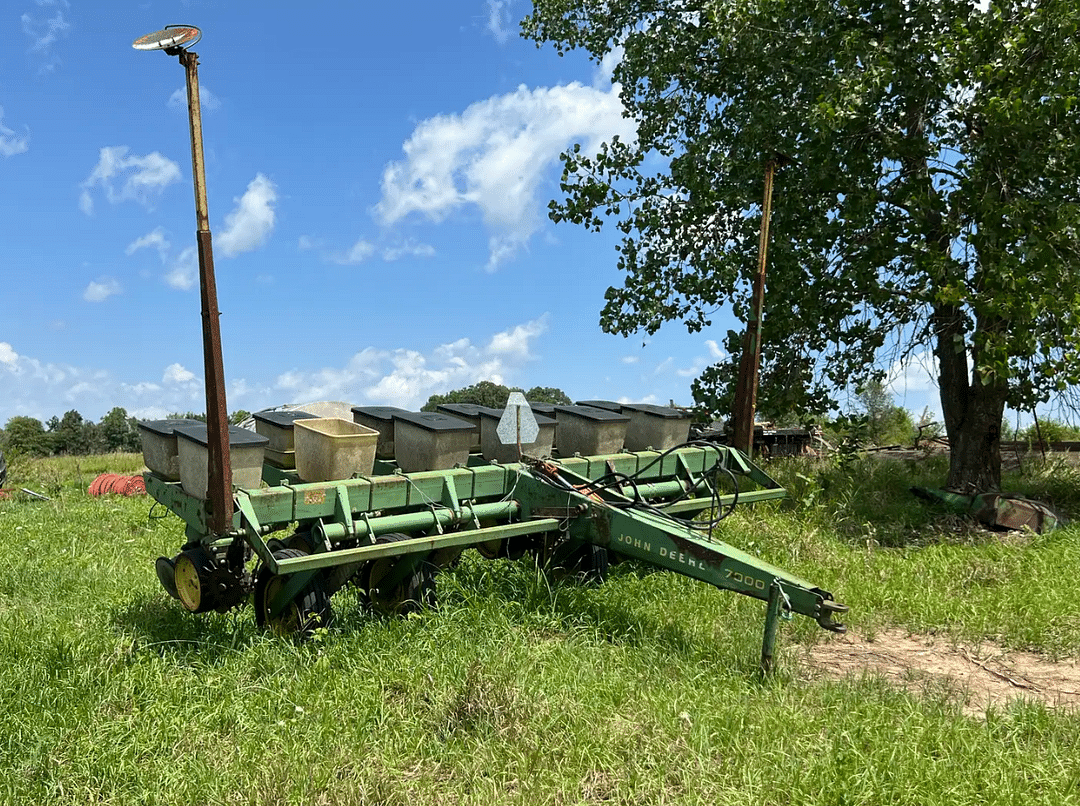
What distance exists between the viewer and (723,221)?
13984 millimetres

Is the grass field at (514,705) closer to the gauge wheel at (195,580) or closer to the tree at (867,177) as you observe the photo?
the gauge wheel at (195,580)

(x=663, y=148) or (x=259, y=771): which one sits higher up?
(x=663, y=148)

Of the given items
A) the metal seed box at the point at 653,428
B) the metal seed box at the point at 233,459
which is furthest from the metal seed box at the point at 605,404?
the metal seed box at the point at 233,459

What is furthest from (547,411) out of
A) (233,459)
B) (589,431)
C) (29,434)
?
Result: (29,434)

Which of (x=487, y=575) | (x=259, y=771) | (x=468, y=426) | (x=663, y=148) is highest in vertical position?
(x=663, y=148)

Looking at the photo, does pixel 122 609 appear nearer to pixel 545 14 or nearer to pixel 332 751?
pixel 332 751

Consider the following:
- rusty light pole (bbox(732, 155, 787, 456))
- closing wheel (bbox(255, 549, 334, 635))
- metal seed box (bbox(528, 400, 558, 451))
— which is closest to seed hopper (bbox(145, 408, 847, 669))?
closing wheel (bbox(255, 549, 334, 635))

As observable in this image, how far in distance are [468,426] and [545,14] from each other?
9983mm

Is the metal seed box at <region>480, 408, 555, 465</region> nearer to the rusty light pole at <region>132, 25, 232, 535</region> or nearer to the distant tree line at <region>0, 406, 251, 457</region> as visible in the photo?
the rusty light pole at <region>132, 25, 232, 535</region>

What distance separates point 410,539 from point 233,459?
1.37 m

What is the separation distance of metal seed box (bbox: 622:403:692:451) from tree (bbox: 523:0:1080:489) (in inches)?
141

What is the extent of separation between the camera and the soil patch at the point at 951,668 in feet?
19.7

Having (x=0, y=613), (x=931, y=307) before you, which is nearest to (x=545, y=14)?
(x=931, y=307)

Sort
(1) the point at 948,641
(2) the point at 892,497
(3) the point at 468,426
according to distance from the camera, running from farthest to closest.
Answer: (2) the point at 892,497, (3) the point at 468,426, (1) the point at 948,641
